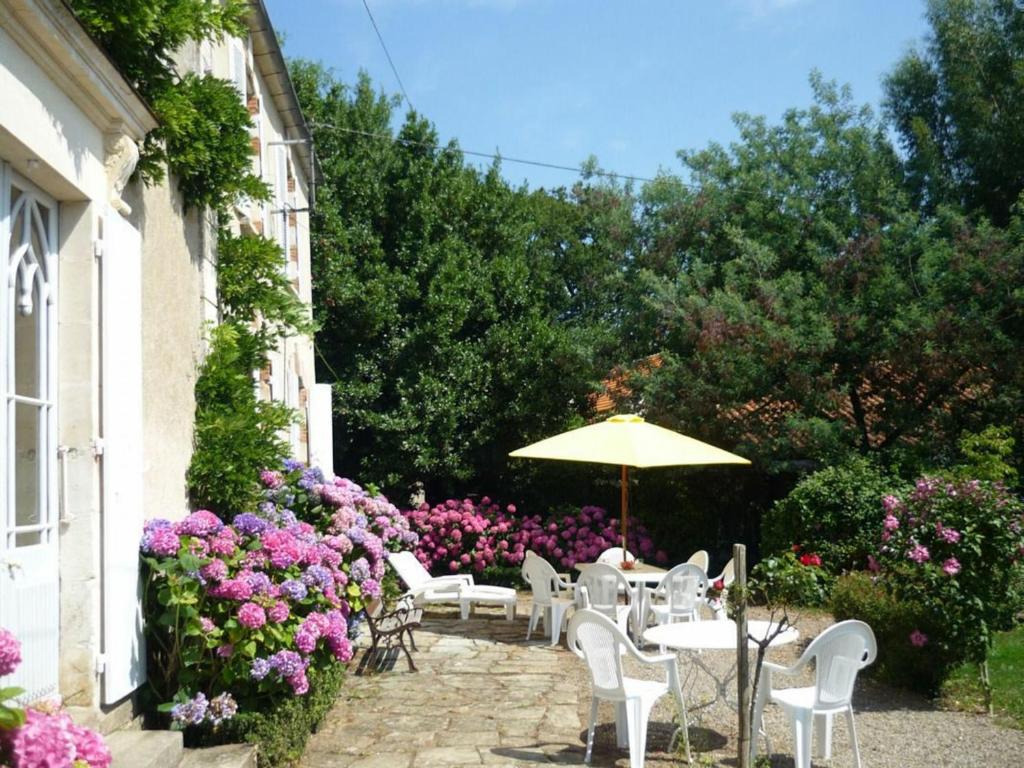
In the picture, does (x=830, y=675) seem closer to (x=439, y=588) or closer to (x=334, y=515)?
(x=334, y=515)

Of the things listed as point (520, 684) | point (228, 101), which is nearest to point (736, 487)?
point (520, 684)

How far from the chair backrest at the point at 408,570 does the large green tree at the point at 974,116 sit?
35.4 ft

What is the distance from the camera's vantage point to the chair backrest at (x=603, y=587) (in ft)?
33.9

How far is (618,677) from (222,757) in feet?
7.54

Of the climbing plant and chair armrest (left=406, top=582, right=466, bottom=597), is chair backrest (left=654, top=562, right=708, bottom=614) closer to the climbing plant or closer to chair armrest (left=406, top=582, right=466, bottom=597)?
chair armrest (left=406, top=582, right=466, bottom=597)

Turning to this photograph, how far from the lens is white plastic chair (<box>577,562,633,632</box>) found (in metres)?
10.3

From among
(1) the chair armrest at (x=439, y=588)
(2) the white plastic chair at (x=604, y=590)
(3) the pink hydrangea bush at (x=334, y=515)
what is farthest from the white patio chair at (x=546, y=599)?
(3) the pink hydrangea bush at (x=334, y=515)

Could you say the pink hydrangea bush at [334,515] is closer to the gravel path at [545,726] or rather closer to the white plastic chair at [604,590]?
the gravel path at [545,726]

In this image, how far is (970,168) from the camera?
1789 cm

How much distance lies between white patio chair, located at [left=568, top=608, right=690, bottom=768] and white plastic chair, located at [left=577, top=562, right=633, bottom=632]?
3670 mm

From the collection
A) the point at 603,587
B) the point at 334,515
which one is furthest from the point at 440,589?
the point at 334,515

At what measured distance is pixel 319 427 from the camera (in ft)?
41.5

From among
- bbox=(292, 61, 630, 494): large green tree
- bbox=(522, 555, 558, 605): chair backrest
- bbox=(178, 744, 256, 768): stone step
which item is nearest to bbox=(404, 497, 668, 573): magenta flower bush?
bbox=(292, 61, 630, 494): large green tree

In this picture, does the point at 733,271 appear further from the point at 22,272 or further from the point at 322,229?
the point at 22,272
